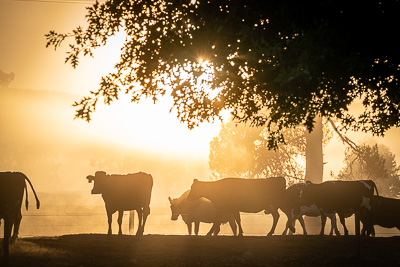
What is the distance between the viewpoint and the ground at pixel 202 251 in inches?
481

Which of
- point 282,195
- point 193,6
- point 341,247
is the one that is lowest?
point 341,247

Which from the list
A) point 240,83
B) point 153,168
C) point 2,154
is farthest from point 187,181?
point 240,83

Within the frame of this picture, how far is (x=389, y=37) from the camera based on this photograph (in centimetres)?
1075

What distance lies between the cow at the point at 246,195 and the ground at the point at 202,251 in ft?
12.8

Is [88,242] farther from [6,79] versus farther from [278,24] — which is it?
[6,79]

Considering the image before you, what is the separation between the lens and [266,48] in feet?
35.0

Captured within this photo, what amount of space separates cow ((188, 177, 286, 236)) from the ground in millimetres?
3900

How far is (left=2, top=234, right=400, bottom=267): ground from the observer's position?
1221 centimetres

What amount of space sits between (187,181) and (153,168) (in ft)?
34.9

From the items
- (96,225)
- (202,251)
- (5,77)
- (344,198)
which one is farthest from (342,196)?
(5,77)

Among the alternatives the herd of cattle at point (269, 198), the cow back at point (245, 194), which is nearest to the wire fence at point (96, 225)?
the herd of cattle at point (269, 198)

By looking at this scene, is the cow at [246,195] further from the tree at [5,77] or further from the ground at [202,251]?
the tree at [5,77]

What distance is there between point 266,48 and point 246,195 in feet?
35.9

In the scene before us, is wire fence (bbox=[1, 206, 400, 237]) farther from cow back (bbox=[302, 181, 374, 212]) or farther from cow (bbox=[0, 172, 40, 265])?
cow (bbox=[0, 172, 40, 265])
